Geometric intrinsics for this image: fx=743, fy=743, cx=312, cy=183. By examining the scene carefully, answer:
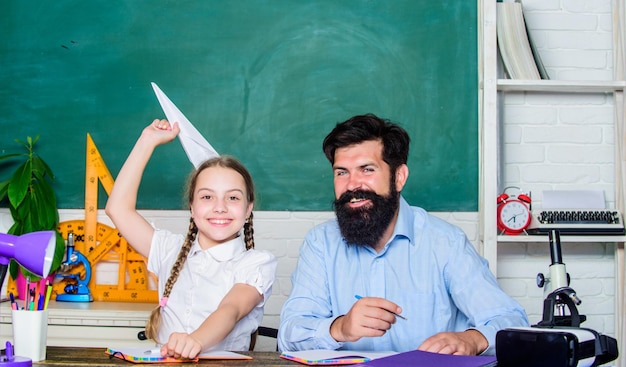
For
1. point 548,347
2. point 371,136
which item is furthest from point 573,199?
point 548,347

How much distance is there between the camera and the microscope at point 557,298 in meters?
1.40

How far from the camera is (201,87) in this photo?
124 inches

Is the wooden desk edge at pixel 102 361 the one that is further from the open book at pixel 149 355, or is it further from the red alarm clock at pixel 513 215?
the red alarm clock at pixel 513 215

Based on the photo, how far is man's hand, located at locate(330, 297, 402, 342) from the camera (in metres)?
1.55

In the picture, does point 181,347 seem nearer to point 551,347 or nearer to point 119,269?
point 551,347

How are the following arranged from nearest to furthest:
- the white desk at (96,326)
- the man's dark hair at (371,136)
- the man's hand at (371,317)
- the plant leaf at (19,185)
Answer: the man's hand at (371,317) < the man's dark hair at (371,136) < the white desk at (96,326) < the plant leaf at (19,185)

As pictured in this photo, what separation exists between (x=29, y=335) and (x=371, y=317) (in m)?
0.70

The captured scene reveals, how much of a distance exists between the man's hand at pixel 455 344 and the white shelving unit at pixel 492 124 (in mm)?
1251

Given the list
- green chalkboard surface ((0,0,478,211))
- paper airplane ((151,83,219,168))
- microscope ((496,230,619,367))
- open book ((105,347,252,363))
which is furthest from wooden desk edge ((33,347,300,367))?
green chalkboard surface ((0,0,478,211))

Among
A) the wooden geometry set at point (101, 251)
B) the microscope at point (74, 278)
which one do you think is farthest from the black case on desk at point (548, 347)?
the microscope at point (74, 278)

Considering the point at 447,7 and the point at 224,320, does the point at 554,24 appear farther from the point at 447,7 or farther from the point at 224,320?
the point at 224,320

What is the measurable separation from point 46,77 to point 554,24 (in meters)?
2.19

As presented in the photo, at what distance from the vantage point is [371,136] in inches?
→ 87.0

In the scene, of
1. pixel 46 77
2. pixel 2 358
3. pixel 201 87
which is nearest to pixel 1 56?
pixel 46 77
